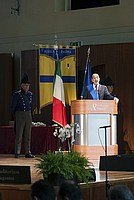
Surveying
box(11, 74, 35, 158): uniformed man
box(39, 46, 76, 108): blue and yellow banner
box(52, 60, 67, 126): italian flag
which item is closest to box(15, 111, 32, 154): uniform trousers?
box(11, 74, 35, 158): uniformed man

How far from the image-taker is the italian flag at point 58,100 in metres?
12.7

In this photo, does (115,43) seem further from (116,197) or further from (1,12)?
(116,197)

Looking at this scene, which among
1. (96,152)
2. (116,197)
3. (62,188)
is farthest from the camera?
(96,152)

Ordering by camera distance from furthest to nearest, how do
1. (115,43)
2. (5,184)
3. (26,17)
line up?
(26,17) → (115,43) → (5,184)

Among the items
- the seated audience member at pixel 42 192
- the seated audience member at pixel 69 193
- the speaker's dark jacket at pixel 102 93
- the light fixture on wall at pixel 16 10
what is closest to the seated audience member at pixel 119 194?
the seated audience member at pixel 69 193

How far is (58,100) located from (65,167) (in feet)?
21.7

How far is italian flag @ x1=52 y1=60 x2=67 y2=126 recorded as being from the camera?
1266cm

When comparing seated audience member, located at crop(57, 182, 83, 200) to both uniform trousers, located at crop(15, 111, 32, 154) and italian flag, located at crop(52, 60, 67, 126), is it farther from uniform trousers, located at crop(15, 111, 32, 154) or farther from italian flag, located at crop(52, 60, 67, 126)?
italian flag, located at crop(52, 60, 67, 126)

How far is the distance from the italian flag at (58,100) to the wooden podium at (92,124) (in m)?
1.64

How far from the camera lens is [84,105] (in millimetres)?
10852

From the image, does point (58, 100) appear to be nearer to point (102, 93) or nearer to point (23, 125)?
point (23, 125)

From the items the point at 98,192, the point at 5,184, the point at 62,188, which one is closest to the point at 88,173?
the point at 98,192

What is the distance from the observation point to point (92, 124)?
1093cm

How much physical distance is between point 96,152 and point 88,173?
14.2 ft
